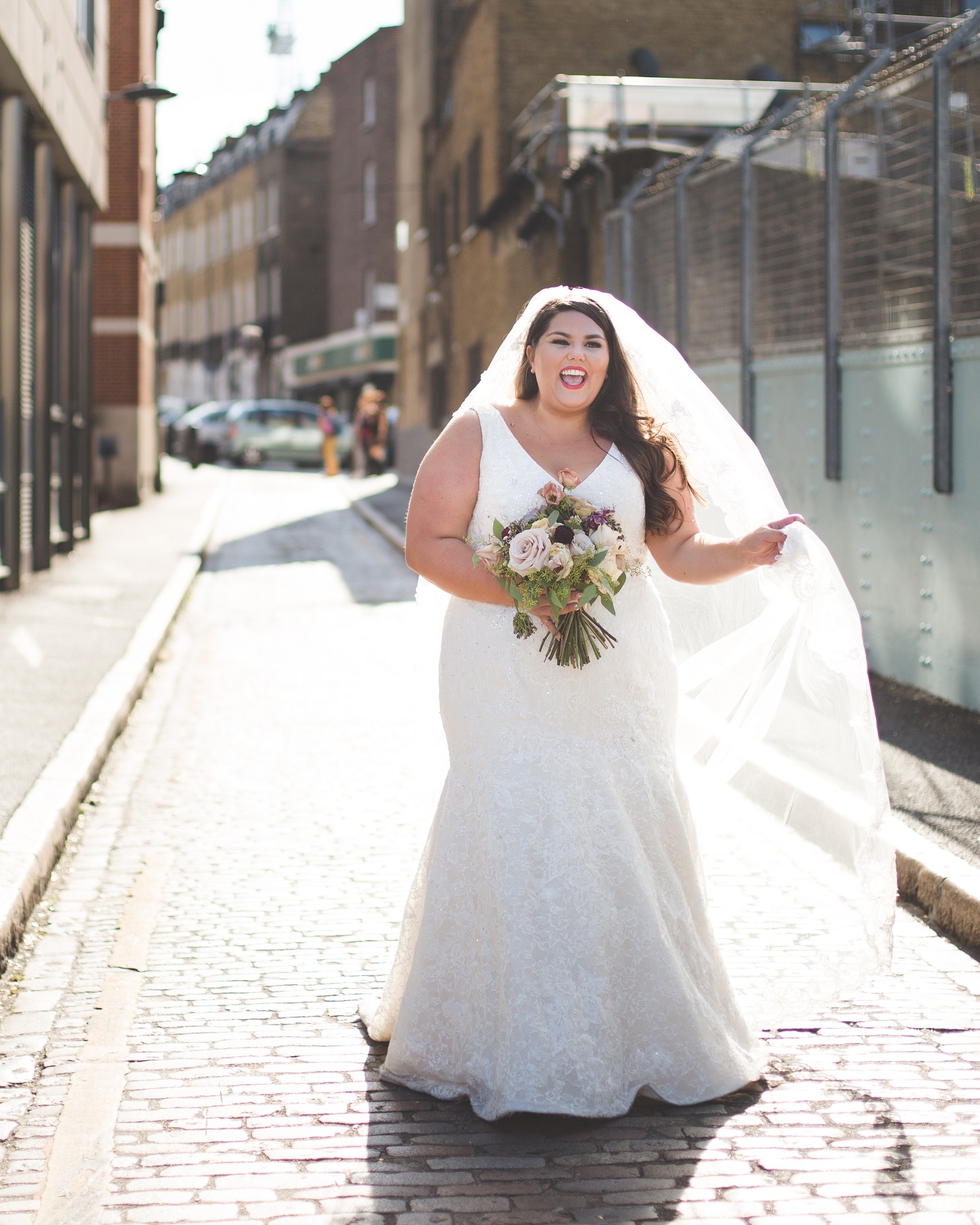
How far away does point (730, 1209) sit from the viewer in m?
3.40

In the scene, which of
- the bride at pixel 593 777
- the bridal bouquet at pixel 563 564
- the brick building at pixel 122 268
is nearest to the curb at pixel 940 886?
the bride at pixel 593 777

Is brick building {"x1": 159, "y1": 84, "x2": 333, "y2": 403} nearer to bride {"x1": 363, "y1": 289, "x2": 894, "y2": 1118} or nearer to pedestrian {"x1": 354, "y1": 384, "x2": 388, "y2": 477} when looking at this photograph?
pedestrian {"x1": 354, "y1": 384, "x2": 388, "y2": 477}

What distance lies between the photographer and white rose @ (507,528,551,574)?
3869mm

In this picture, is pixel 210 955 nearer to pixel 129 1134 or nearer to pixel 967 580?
pixel 129 1134

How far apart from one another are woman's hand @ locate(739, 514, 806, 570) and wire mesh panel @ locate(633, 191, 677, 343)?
33.7 ft

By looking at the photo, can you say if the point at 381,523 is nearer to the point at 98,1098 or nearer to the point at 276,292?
the point at 98,1098

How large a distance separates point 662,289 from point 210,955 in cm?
1074

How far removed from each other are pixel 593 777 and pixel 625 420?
970mm

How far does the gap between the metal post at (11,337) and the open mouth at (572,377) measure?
38.3 ft

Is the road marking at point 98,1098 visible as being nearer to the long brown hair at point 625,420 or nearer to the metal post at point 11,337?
the long brown hair at point 625,420

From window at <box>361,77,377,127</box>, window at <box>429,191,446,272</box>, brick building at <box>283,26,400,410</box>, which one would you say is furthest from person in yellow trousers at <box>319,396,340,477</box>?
window at <box>361,77,377,127</box>

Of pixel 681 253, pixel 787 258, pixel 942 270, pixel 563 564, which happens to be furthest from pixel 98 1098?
pixel 681 253

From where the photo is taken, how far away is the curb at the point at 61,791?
5.61 m

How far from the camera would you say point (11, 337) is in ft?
48.7
